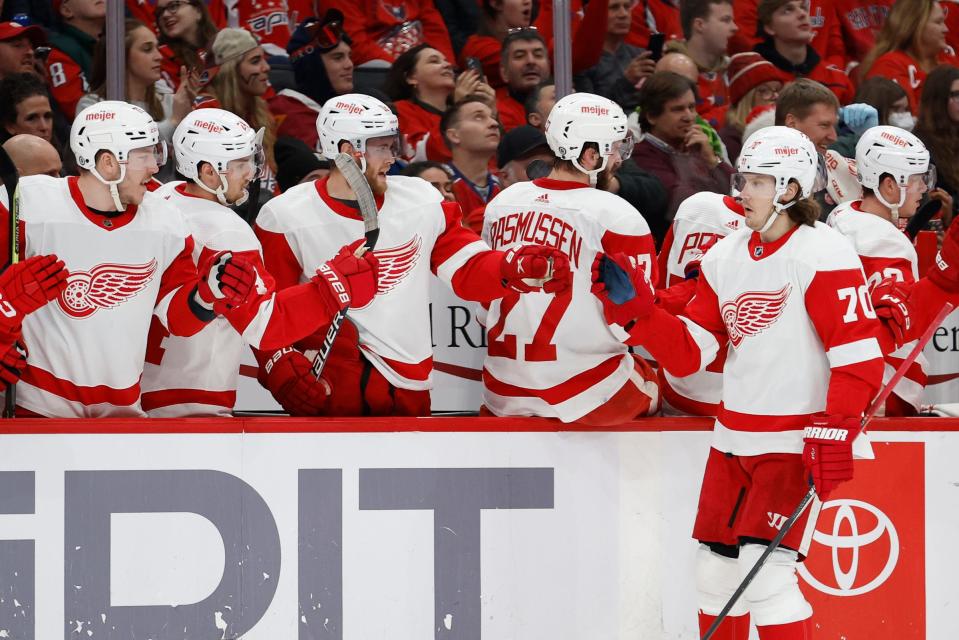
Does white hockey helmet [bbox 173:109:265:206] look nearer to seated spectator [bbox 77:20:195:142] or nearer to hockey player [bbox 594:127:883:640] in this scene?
seated spectator [bbox 77:20:195:142]

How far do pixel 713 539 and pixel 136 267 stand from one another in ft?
5.74

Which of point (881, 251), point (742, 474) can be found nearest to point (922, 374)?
point (881, 251)

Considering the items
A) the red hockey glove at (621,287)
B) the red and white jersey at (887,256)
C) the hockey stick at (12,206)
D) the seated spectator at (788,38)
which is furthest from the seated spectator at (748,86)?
the hockey stick at (12,206)

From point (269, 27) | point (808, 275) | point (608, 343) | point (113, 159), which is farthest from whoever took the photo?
point (269, 27)

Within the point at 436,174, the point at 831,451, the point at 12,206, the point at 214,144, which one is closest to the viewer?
the point at 831,451

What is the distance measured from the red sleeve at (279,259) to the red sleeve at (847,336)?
1533 millimetres

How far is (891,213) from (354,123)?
1.79 m

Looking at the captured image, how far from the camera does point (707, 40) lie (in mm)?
6012

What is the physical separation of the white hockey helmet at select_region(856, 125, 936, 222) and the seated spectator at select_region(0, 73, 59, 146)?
2784 millimetres

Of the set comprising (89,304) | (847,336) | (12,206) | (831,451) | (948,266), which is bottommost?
(831,451)

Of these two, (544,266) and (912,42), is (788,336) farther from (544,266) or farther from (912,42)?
(912,42)

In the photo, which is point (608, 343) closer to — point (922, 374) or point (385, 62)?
point (922, 374)

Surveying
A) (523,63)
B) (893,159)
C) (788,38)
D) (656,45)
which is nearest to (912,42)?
(788,38)

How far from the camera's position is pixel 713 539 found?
3.68 meters
